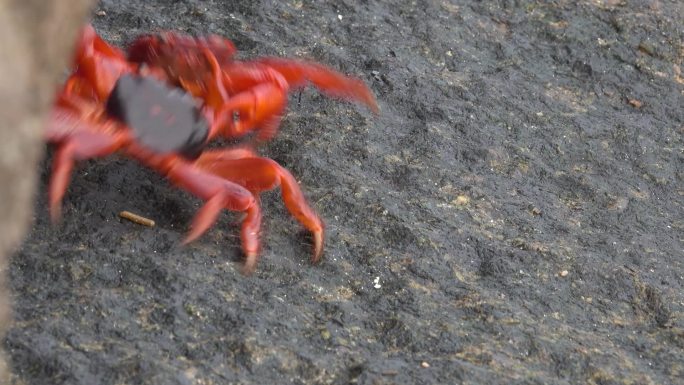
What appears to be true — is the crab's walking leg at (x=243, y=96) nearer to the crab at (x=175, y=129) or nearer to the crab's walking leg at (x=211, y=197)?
the crab at (x=175, y=129)

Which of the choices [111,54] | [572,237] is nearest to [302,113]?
[111,54]

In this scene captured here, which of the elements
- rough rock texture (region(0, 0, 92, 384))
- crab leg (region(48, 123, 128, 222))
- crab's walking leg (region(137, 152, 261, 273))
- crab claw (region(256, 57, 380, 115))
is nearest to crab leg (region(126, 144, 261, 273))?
crab's walking leg (region(137, 152, 261, 273))

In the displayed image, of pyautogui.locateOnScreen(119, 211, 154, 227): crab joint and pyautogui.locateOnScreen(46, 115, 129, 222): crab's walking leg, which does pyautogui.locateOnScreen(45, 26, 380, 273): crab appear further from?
pyautogui.locateOnScreen(119, 211, 154, 227): crab joint

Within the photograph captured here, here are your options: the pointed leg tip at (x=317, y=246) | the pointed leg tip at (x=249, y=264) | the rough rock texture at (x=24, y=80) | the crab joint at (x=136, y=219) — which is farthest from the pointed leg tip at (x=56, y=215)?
the rough rock texture at (x=24, y=80)

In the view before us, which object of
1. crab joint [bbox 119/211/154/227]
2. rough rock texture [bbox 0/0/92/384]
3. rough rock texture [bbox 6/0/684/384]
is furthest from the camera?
crab joint [bbox 119/211/154/227]

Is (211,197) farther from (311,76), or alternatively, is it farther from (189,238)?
(311,76)

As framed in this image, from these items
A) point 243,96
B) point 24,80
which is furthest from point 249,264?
point 24,80
